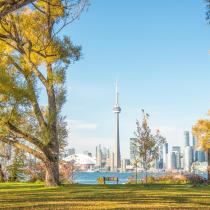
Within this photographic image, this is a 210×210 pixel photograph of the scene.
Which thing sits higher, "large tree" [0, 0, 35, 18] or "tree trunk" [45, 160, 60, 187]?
"large tree" [0, 0, 35, 18]

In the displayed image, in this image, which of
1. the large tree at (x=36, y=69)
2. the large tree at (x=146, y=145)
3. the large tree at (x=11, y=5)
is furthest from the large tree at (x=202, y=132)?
the large tree at (x=11, y=5)

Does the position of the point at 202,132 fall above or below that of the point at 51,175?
above

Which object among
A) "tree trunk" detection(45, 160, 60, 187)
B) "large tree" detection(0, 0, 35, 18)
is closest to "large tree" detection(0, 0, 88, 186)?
"tree trunk" detection(45, 160, 60, 187)

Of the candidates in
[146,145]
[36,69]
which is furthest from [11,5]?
[146,145]

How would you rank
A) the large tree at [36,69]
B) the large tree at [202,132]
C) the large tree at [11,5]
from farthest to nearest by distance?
1. the large tree at [202,132]
2. the large tree at [36,69]
3. the large tree at [11,5]

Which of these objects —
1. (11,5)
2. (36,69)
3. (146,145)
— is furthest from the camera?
(146,145)

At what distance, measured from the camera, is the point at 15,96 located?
29.0 m

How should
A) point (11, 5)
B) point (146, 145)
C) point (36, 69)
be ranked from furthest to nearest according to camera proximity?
point (146, 145) < point (36, 69) < point (11, 5)

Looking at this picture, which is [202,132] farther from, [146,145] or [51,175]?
[51,175]

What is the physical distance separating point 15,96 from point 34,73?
308cm

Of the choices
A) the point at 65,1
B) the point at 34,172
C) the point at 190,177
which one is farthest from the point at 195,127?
the point at 65,1

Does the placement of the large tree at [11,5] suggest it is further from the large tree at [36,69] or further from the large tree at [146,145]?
the large tree at [146,145]

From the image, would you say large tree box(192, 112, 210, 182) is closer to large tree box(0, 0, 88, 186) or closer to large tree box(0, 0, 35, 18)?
large tree box(0, 0, 88, 186)

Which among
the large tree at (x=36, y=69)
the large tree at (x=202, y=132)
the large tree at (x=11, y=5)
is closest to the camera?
the large tree at (x=11, y=5)
